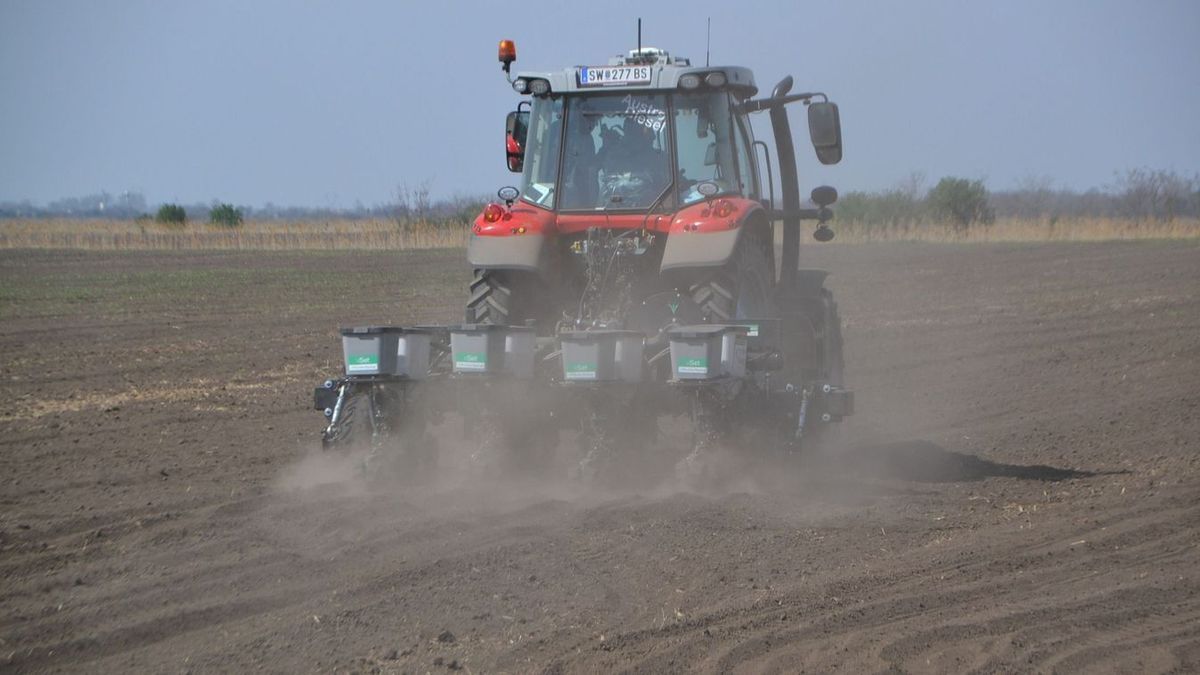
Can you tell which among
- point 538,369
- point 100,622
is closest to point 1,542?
point 100,622

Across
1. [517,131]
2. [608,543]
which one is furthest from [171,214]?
[608,543]

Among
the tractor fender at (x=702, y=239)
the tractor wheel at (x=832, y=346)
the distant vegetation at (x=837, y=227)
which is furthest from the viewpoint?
the distant vegetation at (x=837, y=227)

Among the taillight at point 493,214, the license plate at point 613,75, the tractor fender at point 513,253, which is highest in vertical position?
the license plate at point 613,75

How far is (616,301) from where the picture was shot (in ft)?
26.9

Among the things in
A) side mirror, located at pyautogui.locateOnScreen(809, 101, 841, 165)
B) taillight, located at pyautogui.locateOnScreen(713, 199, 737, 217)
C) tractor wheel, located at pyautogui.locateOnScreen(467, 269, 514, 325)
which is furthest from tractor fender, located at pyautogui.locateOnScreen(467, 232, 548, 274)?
side mirror, located at pyautogui.locateOnScreen(809, 101, 841, 165)

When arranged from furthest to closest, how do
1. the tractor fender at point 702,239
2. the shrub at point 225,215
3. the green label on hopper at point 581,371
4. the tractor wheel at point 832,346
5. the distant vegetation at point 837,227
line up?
the shrub at point 225,215 < the distant vegetation at point 837,227 < the tractor wheel at point 832,346 < the tractor fender at point 702,239 < the green label on hopper at point 581,371

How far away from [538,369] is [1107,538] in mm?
3242

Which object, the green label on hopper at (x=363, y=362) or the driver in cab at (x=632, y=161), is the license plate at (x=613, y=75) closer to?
the driver in cab at (x=632, y=161)

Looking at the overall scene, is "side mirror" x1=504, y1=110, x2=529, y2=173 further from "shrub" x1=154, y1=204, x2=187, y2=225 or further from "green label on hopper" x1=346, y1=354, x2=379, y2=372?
"shrub" x1=154, y1=204, x2=187, y2=225

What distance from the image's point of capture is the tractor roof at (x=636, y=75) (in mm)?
8195

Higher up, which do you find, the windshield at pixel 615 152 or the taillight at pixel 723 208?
the windshield at pixel 615 152

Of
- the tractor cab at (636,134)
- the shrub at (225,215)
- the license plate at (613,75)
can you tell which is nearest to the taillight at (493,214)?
the tractor cab at (636,134)

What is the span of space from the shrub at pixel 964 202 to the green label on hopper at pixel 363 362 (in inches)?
1527

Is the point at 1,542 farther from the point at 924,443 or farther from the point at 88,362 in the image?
the point at 88,362
